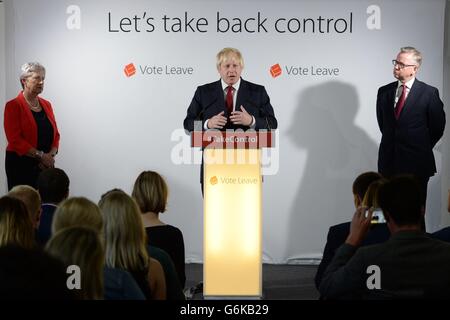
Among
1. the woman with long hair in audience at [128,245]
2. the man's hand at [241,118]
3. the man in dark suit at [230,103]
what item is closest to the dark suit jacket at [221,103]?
the man in dark suit at [230,103]

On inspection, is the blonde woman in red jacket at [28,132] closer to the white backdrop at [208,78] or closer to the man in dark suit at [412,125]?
the white backdrop at [208,78]

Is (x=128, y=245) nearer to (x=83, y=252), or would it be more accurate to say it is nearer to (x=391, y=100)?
(x=83, y=252)

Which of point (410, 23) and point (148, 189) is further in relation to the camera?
point (410, 23)

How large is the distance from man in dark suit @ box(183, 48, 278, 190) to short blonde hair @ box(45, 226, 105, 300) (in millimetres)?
3539

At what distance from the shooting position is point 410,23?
768 centimetres

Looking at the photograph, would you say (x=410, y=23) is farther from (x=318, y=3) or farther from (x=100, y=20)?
(x=100, y=20)

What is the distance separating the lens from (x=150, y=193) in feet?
15.7

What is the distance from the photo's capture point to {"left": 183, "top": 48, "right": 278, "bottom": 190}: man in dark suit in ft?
20.9

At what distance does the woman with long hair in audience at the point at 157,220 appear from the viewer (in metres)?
4.62
